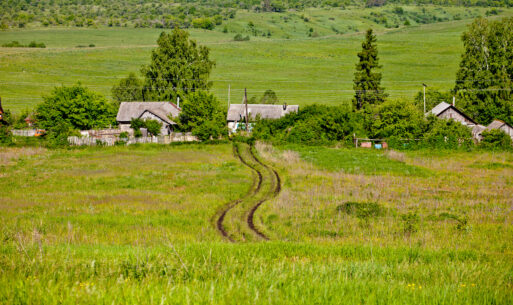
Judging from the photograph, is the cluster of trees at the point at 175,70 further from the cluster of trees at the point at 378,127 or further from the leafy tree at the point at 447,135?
the leafy tree at the point at 447,135

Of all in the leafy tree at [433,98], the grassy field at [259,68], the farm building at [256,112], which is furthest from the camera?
the grassy field at [259,68]

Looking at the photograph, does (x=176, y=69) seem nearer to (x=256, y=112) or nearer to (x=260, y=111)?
(x=256, y=112)

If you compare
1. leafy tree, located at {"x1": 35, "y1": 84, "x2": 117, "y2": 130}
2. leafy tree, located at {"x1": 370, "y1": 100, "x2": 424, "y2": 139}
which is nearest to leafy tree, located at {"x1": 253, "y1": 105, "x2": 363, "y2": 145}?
leafy tree, located at {"x1": 370, "y1": 100, "x2": 424, "y2": 139}

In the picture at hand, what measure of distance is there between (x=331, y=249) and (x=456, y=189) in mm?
20014

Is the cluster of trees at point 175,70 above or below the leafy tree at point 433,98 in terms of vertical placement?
above

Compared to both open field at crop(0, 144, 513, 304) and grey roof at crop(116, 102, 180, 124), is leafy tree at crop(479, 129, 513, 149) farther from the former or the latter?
grey roof at crop(116, 102, 180, 124)

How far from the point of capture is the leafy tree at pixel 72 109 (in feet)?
231

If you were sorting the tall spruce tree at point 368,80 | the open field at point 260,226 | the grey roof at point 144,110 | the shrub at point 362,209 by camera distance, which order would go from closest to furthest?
1. the open field at point 260,226
2. the shrub at point 362,209
3. the tall spruce tree at point 368,80
4. the grey roof at point 144,110

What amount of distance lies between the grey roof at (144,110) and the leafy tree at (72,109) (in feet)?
30.2

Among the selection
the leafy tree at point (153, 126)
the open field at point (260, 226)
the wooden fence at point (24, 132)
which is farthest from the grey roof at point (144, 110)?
the open field at point (260, 226)

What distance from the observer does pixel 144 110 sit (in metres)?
83.1

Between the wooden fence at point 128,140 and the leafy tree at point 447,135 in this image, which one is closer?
the leafy tree at point 447,135

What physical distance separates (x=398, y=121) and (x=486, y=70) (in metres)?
32.7

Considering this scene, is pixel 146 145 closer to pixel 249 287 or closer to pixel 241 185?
pixel 241 185
